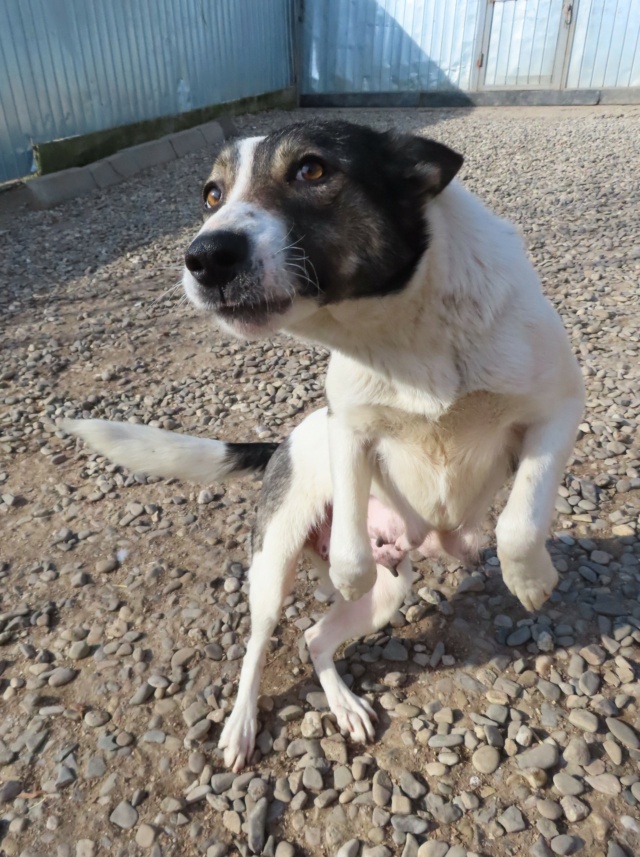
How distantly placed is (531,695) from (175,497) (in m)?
1.85

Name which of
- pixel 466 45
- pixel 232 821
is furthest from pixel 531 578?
pixel 466 45

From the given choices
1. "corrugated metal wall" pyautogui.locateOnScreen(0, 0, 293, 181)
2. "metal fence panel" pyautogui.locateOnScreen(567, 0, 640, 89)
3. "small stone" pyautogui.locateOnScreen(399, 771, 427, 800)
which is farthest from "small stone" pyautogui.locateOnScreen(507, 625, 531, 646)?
"metal fence panel" pyautogui.locateOnScreen(567, 0, 640, 89)

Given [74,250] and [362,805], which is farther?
[74,250]

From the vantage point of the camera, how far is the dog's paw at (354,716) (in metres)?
2.05

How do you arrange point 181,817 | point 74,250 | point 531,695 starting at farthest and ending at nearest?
point 74,250
point 531,695
point 181,817

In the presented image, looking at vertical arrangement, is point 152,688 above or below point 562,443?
below

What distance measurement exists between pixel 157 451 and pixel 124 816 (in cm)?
119

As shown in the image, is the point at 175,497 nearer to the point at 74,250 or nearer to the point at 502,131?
the point at 74,250

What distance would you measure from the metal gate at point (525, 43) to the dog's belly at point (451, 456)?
1476 centimetres

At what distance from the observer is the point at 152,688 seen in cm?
224

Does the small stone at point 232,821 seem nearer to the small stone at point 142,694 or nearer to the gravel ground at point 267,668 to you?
the gravel ground at point 267,668

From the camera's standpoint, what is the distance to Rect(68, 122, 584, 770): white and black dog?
5.65 feet

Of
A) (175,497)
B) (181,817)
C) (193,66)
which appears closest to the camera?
(181,817)

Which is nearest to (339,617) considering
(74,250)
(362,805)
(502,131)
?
(362,805)
